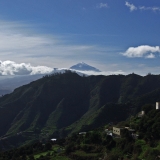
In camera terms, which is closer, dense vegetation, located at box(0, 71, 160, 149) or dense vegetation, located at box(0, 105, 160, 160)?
dense vegetation, located at box(0, 105, 160, 160)

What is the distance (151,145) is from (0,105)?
418ft

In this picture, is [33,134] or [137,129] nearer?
[137,129]

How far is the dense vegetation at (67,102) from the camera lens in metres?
116

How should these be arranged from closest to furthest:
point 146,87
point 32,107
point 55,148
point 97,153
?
point 97,153
point 55,148
point 32,107
point 146,87

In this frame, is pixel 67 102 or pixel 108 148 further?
pixel 67 102

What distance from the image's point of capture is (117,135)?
4841cm

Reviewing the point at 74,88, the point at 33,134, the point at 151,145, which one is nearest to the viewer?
the point at 151,145

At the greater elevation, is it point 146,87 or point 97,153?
point 146,87

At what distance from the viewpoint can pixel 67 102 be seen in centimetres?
15725

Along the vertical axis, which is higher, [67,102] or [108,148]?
[67,102]

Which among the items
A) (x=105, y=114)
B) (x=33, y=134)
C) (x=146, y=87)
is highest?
(x=146, y=87)

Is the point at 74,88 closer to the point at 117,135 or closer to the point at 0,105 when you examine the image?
the point at 0,105

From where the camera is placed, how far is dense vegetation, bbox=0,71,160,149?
11594cm

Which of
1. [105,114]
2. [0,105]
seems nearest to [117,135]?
[105,114]
